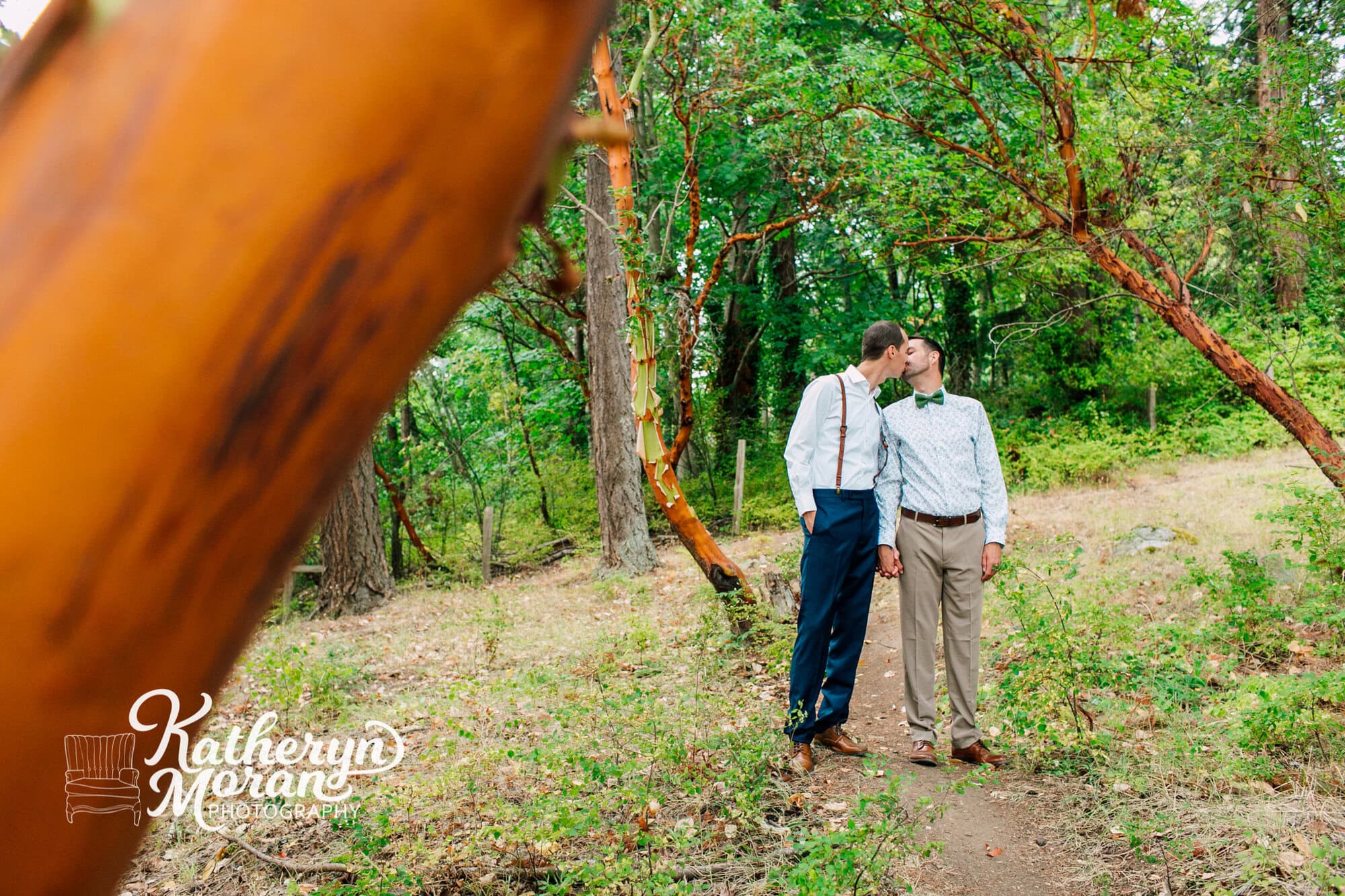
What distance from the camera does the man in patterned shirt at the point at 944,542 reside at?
4.45 metres

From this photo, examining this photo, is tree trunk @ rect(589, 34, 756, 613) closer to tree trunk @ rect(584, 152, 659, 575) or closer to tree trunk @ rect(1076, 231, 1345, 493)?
tree trunk @ rect(1076, 231, 1345, 493)

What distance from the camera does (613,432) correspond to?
1131 centimetres

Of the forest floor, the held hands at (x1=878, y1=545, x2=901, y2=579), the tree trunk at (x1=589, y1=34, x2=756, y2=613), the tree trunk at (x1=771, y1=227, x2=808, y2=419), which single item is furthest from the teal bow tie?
the tree trunk at (x1=771, y1=227, x2=808, y2=419)

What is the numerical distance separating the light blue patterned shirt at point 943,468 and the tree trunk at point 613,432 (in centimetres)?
664

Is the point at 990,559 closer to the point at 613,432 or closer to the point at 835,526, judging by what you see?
the point at 835,526

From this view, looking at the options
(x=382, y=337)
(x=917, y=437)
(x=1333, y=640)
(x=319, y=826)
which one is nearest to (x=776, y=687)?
(x=917, y=437)

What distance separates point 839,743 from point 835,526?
1.25 metres

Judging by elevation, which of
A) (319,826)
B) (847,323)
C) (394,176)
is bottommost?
(319,826)

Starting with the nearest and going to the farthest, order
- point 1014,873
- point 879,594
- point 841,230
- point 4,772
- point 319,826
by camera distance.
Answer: point 4,772
point 1014,873
point 319,826
point 879,594
point 841,230

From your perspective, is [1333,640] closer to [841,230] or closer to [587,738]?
[587,738]

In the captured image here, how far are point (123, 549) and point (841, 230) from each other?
1621cm

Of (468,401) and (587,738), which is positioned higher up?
(468,401)

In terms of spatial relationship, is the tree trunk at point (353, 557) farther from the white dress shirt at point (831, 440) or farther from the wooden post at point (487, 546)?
the white dress shirt at point (831, 440)

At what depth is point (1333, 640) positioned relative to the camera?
5039mm
